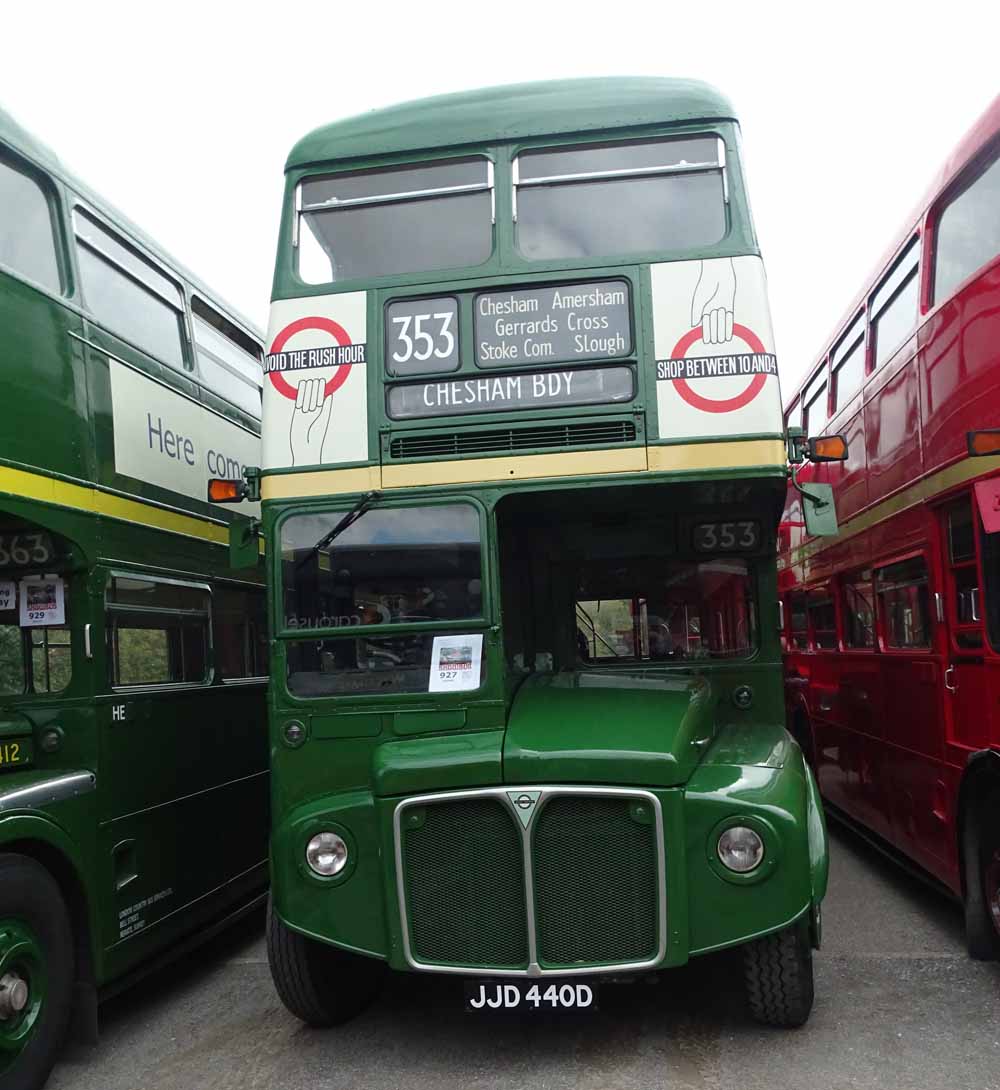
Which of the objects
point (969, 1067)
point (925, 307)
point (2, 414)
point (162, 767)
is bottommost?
point (969, 1067)

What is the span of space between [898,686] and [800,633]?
3596mm

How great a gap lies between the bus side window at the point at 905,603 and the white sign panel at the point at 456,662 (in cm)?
285

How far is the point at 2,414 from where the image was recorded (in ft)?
16.2

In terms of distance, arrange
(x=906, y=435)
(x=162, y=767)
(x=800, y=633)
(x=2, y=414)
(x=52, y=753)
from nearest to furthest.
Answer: (x=2, y=414) < (x=52, y=753) < (x=162, y=767) < (x=906, y=435) < (x=800, y=633)

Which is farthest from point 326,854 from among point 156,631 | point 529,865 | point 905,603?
point 905,603

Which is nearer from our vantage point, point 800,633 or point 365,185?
point 365,185

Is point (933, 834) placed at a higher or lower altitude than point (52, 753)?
lower

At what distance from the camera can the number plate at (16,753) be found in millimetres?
5164

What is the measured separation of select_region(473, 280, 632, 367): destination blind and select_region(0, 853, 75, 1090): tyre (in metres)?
2.99

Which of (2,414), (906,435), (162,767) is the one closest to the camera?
(2,414)

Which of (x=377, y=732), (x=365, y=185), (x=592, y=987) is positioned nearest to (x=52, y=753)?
(x=377, y=732)

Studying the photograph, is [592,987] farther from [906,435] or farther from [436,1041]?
[906,435]

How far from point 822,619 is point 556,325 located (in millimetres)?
5344

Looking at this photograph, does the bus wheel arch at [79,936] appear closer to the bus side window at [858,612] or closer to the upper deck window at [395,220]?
the upper deck window at [395,220]
